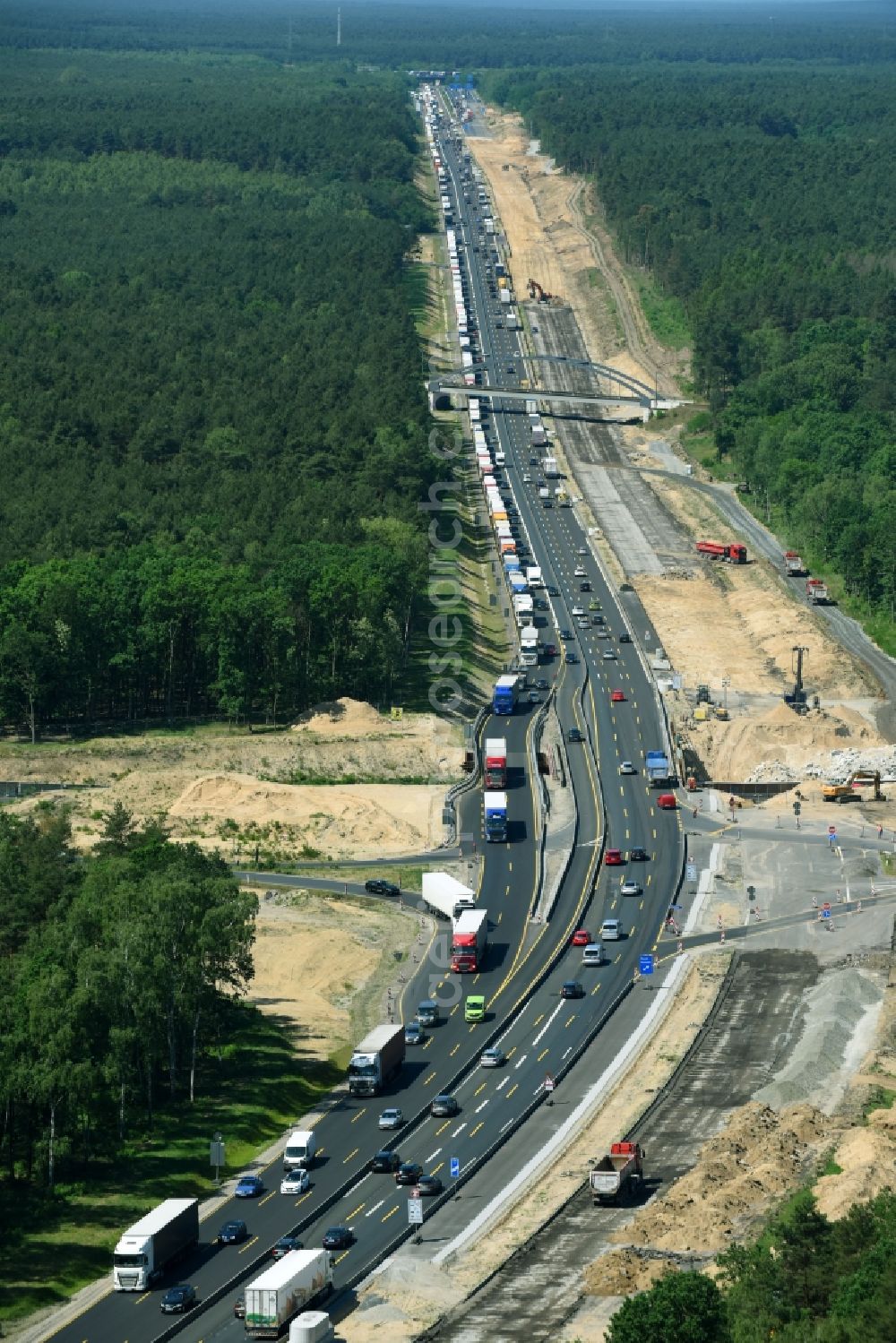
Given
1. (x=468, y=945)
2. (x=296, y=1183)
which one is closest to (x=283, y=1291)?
(x=296, y=1183)

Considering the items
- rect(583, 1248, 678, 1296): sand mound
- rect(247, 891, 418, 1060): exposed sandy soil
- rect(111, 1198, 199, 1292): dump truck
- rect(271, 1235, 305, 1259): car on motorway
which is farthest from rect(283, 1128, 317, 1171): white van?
rect(583, 1248, 678, 1296): sand mound

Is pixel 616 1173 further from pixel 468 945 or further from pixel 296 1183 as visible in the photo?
pixel 468 945

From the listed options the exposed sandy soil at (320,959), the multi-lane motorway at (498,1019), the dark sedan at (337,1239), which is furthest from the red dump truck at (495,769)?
the dark sedan at (337,1239)

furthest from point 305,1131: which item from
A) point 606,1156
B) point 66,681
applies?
point 66,681

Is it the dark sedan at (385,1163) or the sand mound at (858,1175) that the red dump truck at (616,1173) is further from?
the dark sedan at (385,1163)

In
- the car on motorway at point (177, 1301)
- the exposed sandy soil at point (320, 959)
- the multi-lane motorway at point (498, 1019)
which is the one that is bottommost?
the exposed sandy soil at point (320, 959)

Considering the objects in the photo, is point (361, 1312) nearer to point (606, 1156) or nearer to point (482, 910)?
point (606, 1156)
